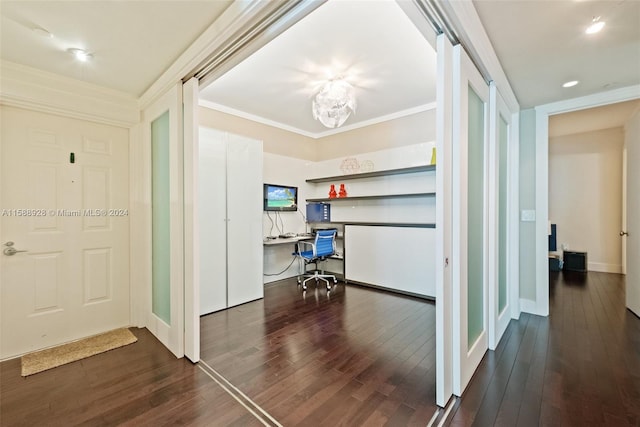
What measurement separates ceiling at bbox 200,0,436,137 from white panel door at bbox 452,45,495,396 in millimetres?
778

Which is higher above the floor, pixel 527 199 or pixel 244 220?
pixel 527 199

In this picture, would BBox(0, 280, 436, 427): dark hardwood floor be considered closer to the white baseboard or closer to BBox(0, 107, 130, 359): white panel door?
BBox(0, 107, 130, 359): white panel door

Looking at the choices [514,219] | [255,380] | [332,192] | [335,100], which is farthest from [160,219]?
[514,219]

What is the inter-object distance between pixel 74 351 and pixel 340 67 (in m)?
3.68

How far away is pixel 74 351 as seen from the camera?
2338 millimetres

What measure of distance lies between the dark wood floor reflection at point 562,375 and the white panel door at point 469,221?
163 millimetres

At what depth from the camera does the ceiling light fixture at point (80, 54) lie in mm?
2010

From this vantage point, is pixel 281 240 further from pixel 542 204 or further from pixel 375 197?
pixel 542 204

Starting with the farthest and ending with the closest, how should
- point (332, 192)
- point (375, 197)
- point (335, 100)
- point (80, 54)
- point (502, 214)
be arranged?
point (332, 192)
point (375, 197)
point (335, 100)
point (502, 214)
point (80, 54)

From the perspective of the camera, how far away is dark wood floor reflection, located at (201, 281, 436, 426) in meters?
1.65

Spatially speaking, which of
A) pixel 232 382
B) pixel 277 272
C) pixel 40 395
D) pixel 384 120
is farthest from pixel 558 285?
pixel 40 395

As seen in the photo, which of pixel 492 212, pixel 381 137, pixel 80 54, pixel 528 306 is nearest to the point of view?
pixel 80 54

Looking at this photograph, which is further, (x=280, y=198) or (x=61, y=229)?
(x=280, y=198)

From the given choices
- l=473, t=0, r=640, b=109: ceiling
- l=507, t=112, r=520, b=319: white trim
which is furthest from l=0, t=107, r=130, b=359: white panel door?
l=507, t=112, r=520, b=319: white trim
